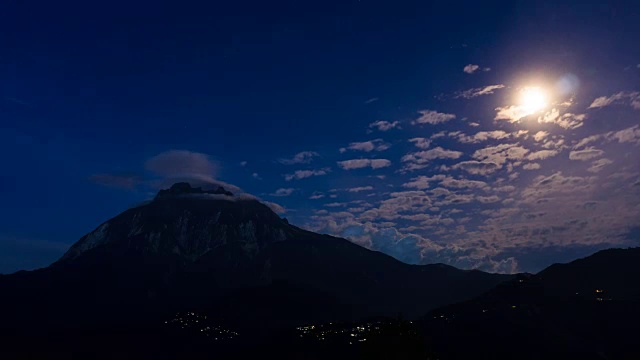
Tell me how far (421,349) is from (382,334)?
974 cm

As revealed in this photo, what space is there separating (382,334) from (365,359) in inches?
273

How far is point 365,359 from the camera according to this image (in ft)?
381

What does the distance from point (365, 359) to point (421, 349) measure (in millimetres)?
13561

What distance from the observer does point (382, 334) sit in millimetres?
118500

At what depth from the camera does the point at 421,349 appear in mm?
118500
